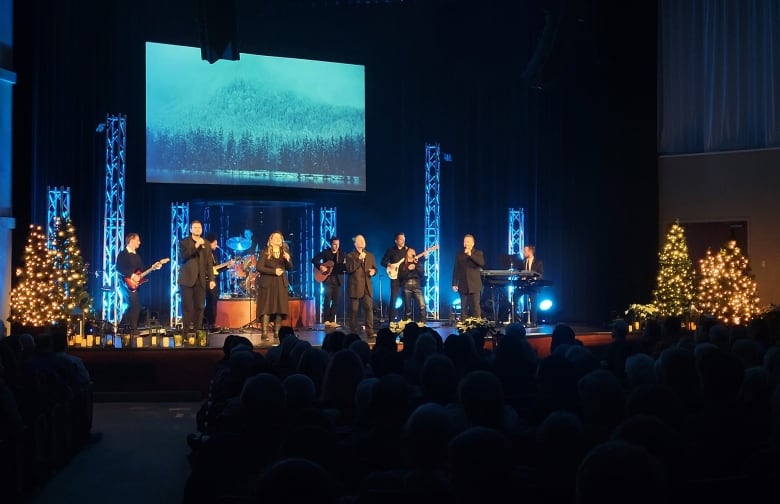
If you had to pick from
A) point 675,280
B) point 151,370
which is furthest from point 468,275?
point 151,370

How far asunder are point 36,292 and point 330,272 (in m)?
4.39

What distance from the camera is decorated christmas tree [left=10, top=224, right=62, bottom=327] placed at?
39.5ft

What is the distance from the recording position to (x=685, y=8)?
16.8 m

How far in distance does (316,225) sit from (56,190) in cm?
496

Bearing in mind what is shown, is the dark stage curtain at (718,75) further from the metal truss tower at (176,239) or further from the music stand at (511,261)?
the metal truss tower at (176,239)

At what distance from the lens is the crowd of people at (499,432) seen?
8.39 ft

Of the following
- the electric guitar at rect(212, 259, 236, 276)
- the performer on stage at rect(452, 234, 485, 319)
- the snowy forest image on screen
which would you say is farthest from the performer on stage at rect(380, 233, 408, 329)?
the snowy forest image on screen

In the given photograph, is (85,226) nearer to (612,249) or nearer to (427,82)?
(427,82)

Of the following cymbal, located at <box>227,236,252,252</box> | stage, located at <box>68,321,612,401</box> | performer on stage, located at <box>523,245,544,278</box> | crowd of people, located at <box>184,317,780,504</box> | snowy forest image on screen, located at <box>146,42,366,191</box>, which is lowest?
stage, located at <box>68,321,612,401</box>

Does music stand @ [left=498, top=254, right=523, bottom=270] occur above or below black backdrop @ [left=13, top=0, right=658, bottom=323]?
below

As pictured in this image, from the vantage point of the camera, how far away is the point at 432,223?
16.7 metres

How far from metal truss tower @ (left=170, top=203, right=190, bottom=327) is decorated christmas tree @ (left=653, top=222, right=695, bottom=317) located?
859 centimetres

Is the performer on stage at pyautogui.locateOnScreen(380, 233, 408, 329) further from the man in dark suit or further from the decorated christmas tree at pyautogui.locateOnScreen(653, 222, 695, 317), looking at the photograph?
the decorated christmas tree at pyautogui.locateOnScreen(653, 222, 695, 317)

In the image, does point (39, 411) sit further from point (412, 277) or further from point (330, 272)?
point (412, 277)
